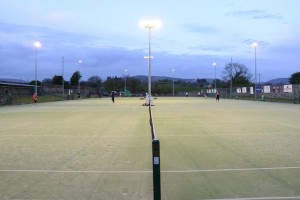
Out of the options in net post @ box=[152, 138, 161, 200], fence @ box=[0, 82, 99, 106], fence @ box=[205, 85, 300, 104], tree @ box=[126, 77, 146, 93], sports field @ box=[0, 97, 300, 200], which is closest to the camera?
net post @ box=[152, 138, 161, 200]

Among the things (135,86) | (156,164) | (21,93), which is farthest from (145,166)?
(135,86)

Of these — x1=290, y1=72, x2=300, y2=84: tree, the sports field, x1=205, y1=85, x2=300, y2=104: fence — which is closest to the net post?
the sports field

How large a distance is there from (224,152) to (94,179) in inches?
194

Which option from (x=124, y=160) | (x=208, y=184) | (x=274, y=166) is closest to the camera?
(x=208, y=184)

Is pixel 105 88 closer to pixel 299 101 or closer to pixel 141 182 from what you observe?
pixel 299 101

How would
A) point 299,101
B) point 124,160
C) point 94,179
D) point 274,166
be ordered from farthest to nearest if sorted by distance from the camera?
point 299,101, point 124,160, point 274,166, point 94,179

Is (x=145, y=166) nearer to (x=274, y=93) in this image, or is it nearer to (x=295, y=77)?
(x=274, y=93)

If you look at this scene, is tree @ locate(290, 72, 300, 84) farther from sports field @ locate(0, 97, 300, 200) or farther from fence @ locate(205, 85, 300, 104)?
sports field @ locate(0, 97, 300, 200)

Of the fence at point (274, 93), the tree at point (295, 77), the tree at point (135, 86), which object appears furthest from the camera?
the tree at point (135, 86)

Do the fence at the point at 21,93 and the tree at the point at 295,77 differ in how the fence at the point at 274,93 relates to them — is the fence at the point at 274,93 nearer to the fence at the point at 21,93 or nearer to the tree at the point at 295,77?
the fence at the point at 21,93

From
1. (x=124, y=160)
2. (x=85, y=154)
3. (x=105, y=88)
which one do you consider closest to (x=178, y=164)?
(x=124, y=160)

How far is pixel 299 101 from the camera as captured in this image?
53719 mm

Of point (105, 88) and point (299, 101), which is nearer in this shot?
point (299, 101)

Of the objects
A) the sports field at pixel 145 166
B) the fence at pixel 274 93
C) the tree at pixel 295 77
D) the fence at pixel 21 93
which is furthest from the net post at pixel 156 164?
the tree at pixel 295 77
